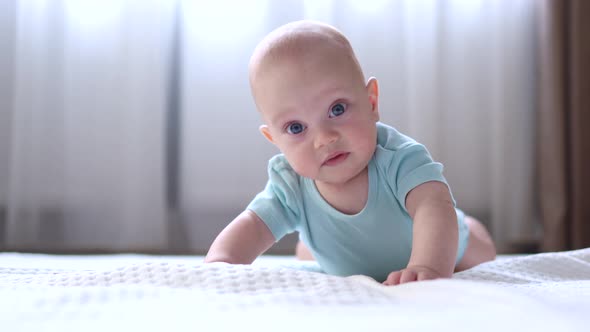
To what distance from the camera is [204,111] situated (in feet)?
7.55

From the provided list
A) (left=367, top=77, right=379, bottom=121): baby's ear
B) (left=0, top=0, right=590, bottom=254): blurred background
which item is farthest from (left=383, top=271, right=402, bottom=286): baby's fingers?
(left=0, top=0, right=590, bottom=254): blurred background

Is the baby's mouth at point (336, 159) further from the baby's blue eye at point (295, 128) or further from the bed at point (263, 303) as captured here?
the bed at point (263, 303)

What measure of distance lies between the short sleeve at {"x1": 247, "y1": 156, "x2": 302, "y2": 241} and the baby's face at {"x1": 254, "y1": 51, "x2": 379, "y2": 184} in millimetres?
100

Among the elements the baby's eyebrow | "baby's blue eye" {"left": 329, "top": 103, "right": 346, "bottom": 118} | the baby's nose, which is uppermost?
"baby's blue eye" {"left": 329, "top": 103, "right": 346, "bottom": 118}

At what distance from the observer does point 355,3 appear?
90.3 inches

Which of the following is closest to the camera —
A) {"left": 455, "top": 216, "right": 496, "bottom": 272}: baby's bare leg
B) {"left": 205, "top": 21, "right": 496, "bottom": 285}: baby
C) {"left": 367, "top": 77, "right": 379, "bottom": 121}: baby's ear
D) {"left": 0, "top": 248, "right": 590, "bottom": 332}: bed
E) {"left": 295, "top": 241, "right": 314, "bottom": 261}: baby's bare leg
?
{"left": 0, "top": 248, "right": 590, "bottom": 332}: bed

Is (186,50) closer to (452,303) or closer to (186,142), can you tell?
(186,142)

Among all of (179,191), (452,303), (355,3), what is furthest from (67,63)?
(452,303)

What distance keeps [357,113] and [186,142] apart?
4.66ft

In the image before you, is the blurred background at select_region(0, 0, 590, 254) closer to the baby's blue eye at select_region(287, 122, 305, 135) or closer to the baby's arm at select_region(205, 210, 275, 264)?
the baby's arm at select_region(205, 210, 275, 264)

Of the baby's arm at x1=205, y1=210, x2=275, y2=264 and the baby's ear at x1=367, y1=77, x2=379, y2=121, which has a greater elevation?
the baby's ear at x1=367, y1=77, x2=379, y2=121

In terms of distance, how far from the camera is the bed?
0.51m

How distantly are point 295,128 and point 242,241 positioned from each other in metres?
0.21

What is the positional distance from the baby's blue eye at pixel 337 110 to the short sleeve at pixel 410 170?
0.12 meters
